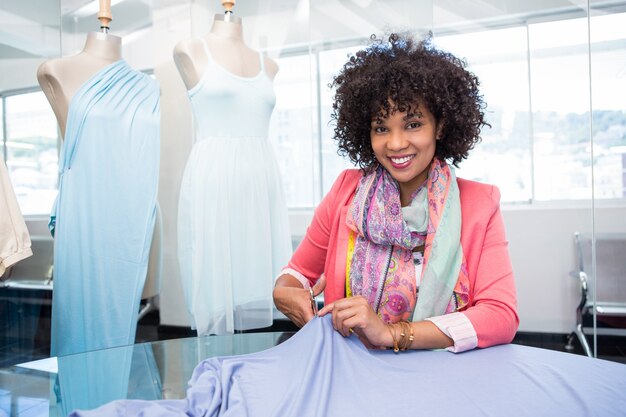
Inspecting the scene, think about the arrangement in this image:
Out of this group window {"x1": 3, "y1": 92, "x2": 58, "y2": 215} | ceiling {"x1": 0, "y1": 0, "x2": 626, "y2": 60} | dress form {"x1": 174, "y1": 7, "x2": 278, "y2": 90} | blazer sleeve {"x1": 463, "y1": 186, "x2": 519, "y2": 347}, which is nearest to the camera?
blazer sleeve {"x1": 463, "y1": 186, "x2": 519, "y2": 347}

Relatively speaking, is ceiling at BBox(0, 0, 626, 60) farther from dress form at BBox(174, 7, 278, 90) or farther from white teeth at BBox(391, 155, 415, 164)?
white teeth at BBox(391, 155, 415, 164)

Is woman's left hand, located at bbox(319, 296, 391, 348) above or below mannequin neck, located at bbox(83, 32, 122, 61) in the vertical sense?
below

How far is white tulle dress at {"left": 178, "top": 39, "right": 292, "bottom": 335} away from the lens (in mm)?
2213

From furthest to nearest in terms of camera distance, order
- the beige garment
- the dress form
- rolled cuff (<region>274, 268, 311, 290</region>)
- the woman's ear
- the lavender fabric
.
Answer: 1. the dress form
2. the beige garment
3. rolled cuff (<region>274, 268, 311, 290</region>)
4. the woman's ear
5. the lavender fabric

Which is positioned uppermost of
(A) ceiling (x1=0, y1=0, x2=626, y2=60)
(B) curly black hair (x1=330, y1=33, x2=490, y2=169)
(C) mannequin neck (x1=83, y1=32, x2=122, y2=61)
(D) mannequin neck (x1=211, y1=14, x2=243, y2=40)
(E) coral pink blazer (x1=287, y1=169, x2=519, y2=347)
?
(A) ceiling (x1=0, y1=0, x2=626, y2=60)

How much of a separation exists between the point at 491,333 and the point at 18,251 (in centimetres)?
171

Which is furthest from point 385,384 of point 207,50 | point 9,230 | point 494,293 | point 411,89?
point 207,50

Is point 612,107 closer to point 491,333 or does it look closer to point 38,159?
point 491,333

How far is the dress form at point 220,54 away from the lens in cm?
216

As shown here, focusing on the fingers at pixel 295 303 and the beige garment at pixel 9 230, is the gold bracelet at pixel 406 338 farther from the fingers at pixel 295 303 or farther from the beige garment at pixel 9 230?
the beige garment at pixel 9 230

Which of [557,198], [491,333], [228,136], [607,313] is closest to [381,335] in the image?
[491,333]

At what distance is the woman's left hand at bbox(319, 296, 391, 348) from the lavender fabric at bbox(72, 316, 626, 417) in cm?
3

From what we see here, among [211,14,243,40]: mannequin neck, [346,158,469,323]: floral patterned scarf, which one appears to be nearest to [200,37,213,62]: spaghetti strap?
[211,14,243,40]: mannequin neck

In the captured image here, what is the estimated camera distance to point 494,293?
1.14 m
